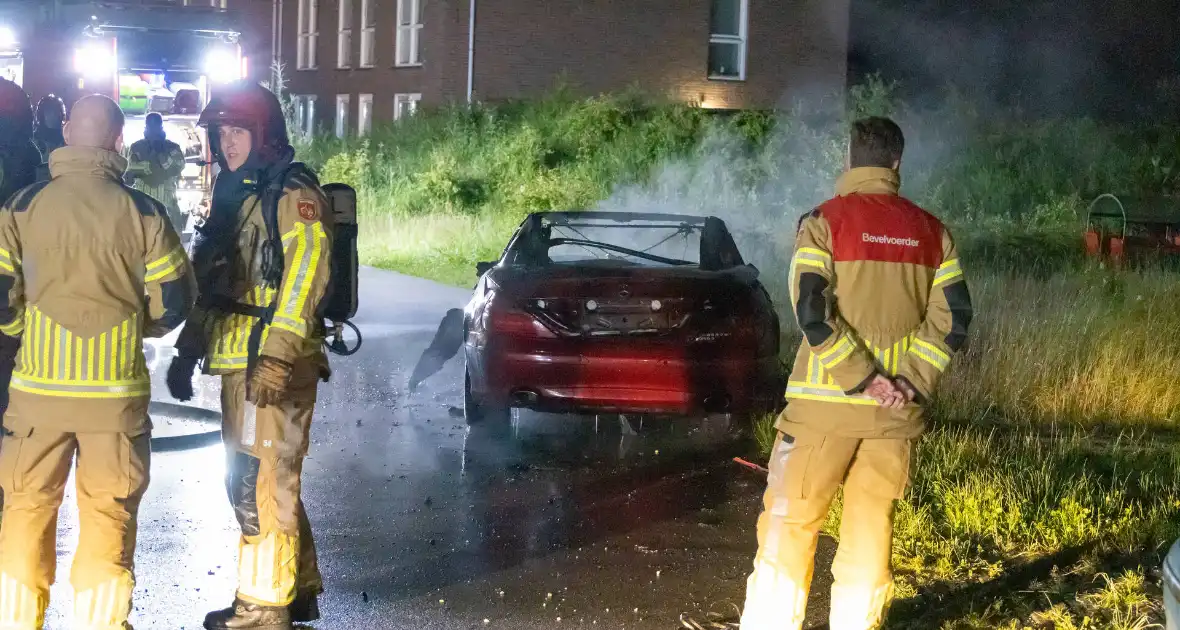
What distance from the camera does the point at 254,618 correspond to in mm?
4684

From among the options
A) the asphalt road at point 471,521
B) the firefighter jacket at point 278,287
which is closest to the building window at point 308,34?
the asphalt road at point 471,521

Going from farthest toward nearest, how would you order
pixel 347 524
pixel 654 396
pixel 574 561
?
pixel 654 396
pixel 347 524
pixel 574 561

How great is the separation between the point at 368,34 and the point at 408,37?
1922mm

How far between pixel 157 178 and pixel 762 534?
35.5 ft

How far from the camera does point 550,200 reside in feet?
68.9

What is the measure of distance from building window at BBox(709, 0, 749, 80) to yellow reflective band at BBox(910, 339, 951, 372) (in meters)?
26.2

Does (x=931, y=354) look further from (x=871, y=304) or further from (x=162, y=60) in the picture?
(x=162, y=60)

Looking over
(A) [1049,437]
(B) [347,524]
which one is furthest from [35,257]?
(A) [1049,437]

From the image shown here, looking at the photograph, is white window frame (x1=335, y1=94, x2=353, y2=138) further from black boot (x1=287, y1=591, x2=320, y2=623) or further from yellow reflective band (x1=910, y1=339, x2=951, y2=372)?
yellow reflective band (x1=910, y1=339, x2=951, y2=372)

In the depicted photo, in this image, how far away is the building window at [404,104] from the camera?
2928 cm

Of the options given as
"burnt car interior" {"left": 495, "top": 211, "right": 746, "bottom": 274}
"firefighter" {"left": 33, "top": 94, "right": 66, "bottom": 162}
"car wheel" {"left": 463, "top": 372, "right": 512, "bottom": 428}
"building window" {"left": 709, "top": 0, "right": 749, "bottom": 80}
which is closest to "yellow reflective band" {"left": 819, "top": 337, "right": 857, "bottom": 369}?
"burnt car interior" {"left": 495, "top": 211, "right": 746, "bottom": 274}

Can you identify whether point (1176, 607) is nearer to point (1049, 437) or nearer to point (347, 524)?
point (347, 524)

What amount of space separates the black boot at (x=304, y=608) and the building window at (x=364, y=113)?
27158mm

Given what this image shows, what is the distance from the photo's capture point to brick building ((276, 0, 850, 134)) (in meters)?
28.4
